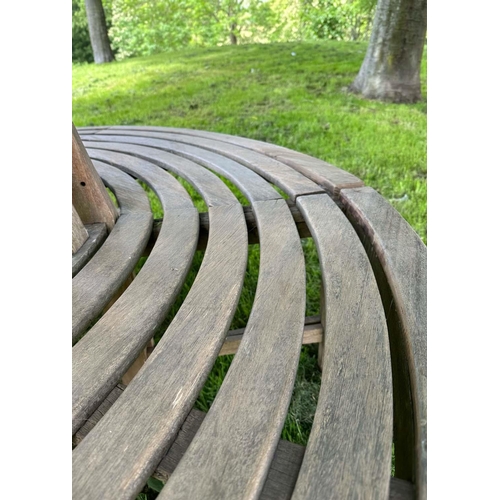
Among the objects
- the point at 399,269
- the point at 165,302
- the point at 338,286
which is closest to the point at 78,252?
the point at 165,302

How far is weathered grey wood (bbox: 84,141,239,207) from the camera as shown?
1533 mm

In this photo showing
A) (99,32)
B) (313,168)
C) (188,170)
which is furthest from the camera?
(99,32)

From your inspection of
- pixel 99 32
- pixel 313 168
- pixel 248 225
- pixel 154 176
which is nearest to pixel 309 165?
pixel 313 168

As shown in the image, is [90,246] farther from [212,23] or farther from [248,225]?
[212,23]

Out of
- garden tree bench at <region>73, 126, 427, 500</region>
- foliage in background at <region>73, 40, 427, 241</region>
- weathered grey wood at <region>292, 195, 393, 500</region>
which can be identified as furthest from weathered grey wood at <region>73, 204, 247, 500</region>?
foliage in background at <region>73, 40, 427, 241</region>

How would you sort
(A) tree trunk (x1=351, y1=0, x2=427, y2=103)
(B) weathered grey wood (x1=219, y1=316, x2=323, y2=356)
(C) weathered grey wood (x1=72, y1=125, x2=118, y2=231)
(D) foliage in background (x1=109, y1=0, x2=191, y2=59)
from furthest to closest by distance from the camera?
(D) foliage in background (x1=109, y1=0, x2=191, y2=59), (A) tree trunk (x1=351, y1=0, x2=427, y2=103), (C) weathered grey wood (x1=72, y1=125, x2=118, y2=231), (B) weathered grey wood (x1=219, y1=316, x2=323, y2=356)

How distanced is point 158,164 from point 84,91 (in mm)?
5358

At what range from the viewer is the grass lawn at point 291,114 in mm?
2010

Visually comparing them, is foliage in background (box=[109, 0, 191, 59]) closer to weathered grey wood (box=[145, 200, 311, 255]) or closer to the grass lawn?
the grass lawn

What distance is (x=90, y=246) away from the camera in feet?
Answer: 3.98

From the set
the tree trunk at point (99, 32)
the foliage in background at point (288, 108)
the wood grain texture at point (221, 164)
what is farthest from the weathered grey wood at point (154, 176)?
the tree trunk at point (99, 32)

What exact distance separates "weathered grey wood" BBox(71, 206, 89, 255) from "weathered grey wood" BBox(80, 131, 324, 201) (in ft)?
2.13

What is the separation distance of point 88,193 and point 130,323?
586 millimetres
